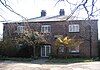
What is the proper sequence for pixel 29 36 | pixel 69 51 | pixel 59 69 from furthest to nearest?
1. pixel 69 51
2. pixel 29 36
3. pixel 59 69

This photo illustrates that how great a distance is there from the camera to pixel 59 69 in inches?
966

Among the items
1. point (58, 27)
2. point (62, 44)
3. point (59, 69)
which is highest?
point (58, 27)

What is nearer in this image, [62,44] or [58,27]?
[62,44]

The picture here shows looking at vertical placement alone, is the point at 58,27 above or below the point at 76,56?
above

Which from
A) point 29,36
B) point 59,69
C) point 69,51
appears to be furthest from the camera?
point 69,51

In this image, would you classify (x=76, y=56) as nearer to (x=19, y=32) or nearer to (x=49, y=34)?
(x=49, y=34)

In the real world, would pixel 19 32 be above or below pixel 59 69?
above

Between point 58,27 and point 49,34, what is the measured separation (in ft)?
6.28

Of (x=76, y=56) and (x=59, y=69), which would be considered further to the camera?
(x=76, y=56)

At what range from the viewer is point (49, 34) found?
4056 cm

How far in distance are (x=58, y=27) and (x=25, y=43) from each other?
637 cm

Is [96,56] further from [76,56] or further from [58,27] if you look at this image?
[58,27]

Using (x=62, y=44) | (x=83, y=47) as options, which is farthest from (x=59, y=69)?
(x=83, y=47)

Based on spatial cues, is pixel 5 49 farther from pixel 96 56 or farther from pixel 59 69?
pixel 59 69
